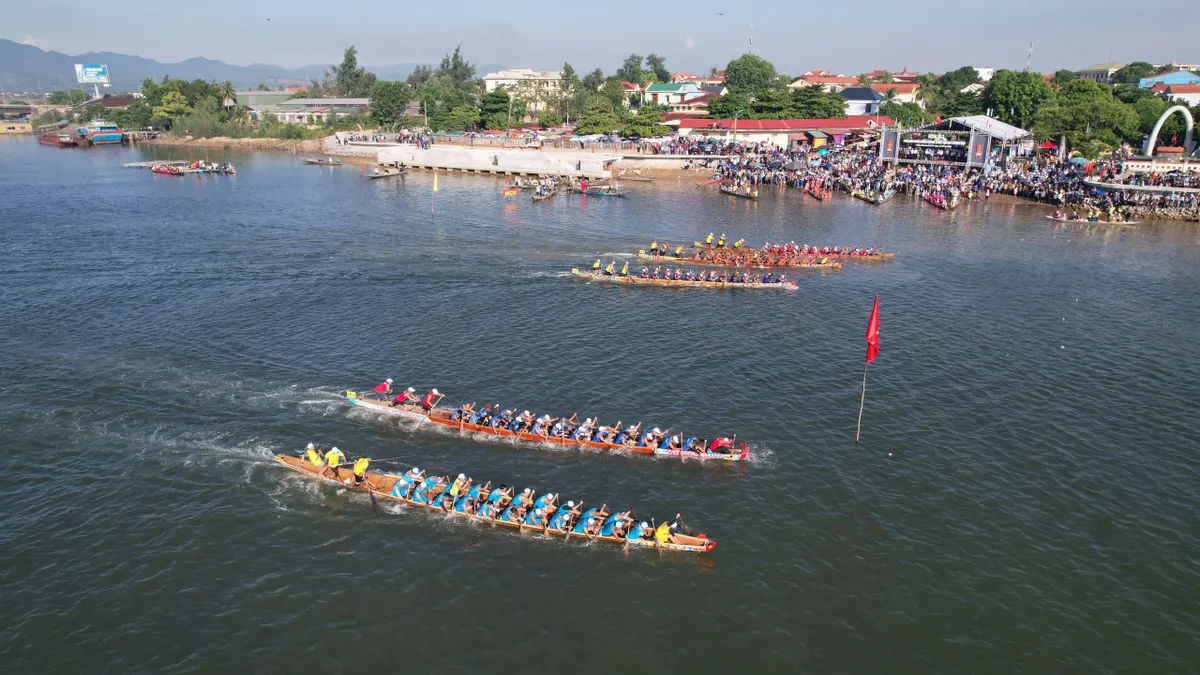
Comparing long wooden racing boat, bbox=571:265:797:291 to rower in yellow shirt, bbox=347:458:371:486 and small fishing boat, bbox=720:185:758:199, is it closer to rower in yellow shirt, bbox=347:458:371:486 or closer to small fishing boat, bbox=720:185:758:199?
rower in yellow shirt, bbox=347:458:371:486

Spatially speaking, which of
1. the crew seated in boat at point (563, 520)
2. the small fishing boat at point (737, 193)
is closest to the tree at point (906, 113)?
the small fishing boat at point (737, 193)

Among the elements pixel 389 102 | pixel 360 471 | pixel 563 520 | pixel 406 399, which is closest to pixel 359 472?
pixel 360 471

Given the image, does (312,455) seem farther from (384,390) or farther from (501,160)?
(501,160)

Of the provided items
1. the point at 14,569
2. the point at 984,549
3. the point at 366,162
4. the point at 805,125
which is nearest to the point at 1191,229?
the point at 805,125

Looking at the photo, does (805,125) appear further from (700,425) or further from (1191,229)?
(700,425)

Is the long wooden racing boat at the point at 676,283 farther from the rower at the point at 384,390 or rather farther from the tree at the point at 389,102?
the tree at the point at 389,102
